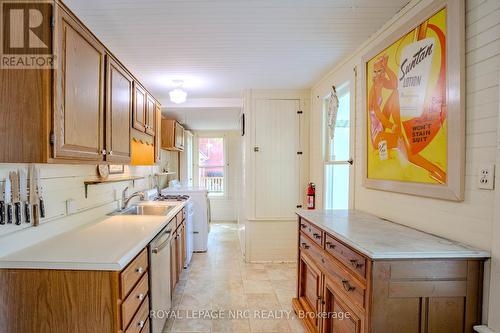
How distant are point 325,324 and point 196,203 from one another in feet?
8.81

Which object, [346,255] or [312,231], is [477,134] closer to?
[346,255]

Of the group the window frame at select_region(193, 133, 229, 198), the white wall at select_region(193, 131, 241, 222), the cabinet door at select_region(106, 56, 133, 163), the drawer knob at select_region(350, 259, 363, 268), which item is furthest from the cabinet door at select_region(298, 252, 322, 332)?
the window frame at select_region(193, 133, 229, 198)

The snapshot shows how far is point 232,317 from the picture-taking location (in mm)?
2277

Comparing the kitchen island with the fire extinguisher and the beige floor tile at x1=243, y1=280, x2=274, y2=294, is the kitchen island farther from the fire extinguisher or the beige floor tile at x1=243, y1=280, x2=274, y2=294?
the fire extinguisher

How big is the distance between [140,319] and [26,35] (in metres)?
1.63

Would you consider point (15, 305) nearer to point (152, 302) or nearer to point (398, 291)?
point (152, 302)

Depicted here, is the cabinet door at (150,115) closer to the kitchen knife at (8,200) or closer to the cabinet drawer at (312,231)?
the kitchen knife at (8,200)

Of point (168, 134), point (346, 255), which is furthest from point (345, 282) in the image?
point (168, 134)

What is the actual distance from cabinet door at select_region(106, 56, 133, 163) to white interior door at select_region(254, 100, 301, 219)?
1.80m

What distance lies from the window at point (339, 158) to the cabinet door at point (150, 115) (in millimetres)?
2053

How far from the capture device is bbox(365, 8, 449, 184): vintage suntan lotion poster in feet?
4.53

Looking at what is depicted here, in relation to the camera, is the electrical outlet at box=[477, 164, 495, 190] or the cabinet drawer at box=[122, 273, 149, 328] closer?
the electrical outlet at box=[477, 164, 495, 190]

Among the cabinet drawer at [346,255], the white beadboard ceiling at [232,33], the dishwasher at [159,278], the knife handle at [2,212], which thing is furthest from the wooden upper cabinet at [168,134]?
the cabinet drawer at [346,255]

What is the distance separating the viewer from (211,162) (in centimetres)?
624
